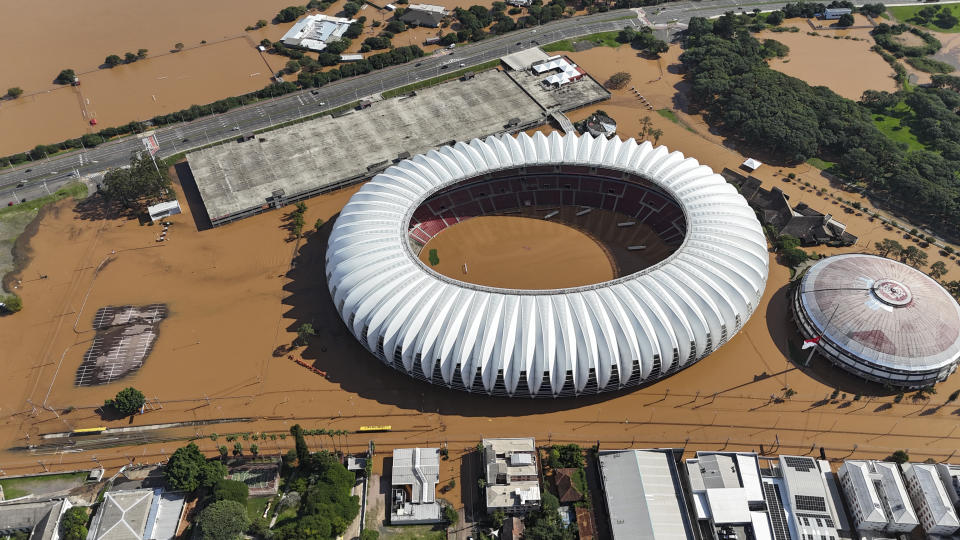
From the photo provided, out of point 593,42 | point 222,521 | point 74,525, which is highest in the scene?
point 593,42

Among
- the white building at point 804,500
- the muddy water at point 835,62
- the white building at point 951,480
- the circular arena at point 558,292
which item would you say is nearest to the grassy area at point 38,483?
the circular arena at point 558,292

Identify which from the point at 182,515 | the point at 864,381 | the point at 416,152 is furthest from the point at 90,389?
the point at 864,381

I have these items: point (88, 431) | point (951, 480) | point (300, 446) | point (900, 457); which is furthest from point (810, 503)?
point (88, 431)

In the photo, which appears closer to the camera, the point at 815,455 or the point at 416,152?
the point at 815,455

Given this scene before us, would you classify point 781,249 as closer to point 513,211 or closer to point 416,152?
point 513,211

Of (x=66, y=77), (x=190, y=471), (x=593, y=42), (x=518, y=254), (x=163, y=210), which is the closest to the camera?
(x=190, y=471)

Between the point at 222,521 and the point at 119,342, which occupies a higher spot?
the point at 119,342

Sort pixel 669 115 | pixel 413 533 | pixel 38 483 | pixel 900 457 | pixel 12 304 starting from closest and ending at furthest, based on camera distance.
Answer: pixel 413 533 < pixel 900 457 < pixel 38 483 < pixel 12 304 < pixel 669 115

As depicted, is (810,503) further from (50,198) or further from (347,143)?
(50,198)
